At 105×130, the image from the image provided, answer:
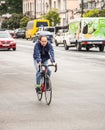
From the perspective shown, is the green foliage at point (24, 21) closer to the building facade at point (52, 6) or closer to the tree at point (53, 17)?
the building facade at point (52, 6)

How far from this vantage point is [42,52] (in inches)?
582

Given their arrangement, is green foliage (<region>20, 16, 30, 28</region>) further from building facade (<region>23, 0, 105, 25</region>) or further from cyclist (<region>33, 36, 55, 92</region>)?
cyclist (<region>33, 36, 55, 92</region>)

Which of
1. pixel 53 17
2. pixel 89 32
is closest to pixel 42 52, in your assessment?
pixel 89 32

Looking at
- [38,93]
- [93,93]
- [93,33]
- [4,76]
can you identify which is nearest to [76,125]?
[38,93]

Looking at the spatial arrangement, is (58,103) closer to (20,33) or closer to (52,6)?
(20,33)

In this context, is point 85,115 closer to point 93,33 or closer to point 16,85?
point 16,85

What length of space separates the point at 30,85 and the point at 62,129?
814 centimetres

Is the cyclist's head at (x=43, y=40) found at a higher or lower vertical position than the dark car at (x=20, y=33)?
higher

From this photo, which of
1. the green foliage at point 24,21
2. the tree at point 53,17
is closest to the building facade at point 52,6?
the green foliage at point 24,21

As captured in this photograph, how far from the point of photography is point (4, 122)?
1160 centimetres

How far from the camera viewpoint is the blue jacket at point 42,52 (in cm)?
1459

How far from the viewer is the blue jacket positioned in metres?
14.6

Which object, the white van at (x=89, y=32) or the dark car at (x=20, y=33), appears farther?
the dark car at (x=20, y=33)

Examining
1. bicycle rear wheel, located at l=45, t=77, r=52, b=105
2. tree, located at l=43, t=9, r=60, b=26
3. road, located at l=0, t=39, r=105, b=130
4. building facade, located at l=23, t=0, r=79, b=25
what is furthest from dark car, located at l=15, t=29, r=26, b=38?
bicycle rear wheel, located at l=45, t=77, r=52, b=105
